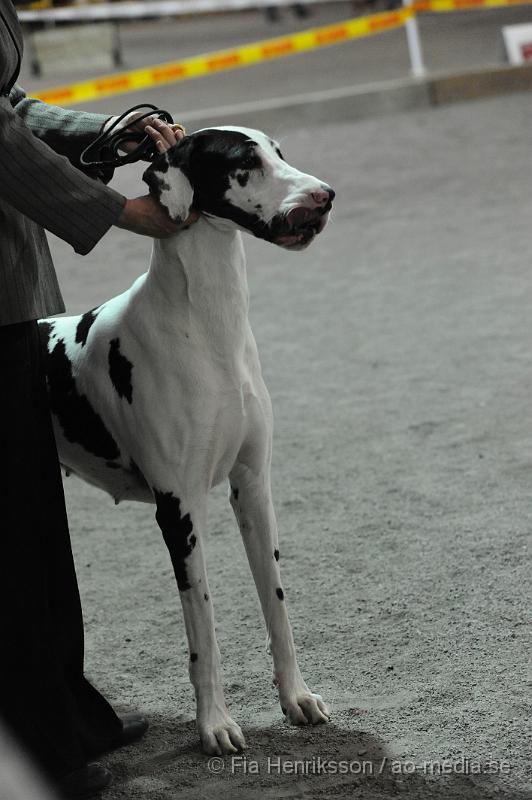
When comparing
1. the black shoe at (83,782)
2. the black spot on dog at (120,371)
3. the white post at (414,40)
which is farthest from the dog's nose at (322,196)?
the white post at (414,40)

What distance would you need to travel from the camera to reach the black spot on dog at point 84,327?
260 centimetres

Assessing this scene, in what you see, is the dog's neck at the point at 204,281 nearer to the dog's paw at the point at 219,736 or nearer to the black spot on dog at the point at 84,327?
the black spot on dog at the point at 84,327

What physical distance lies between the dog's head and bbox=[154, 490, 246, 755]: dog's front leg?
0.61 m

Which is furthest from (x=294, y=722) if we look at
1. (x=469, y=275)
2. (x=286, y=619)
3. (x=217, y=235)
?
(x=469, y=275)

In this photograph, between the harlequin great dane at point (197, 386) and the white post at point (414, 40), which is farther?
the white post at point (414, 40)

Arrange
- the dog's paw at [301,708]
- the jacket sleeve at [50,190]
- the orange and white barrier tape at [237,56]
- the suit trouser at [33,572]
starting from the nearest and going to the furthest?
the jacket sleeve at [50,190] < the suit trouser at [33,572] < the dog's paw at [301,708] < the orange and white barrier tape at [237,56]

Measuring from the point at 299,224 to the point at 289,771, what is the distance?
45.5 inches

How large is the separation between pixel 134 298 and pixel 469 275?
3935 mm

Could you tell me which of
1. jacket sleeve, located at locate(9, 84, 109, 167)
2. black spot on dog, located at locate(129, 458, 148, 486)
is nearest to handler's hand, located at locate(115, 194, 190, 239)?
jacket sleeve, located at locate(9, 84, 109, 167)

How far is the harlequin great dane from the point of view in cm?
230

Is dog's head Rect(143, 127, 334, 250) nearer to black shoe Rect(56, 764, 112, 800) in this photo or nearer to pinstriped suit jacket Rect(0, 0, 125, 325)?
pinstriped suit jacket Rect(0, 0, 125, 325)

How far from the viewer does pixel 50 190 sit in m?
2.21

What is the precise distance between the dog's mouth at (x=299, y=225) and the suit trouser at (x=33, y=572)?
0.57 meters

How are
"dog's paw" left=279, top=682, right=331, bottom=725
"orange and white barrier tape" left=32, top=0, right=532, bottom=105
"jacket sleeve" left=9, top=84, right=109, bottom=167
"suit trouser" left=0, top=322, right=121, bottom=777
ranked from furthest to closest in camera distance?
"orange and white barrier tape" left=32, top=0, right=532, bottom=105
"dog's paw" left=279, top=682, right=331, bottom=725
"jacket sleeve" left=9, top=84, right=109, bottom=167
"suit trouser" left=0, top=322, right=121, bottom=777
